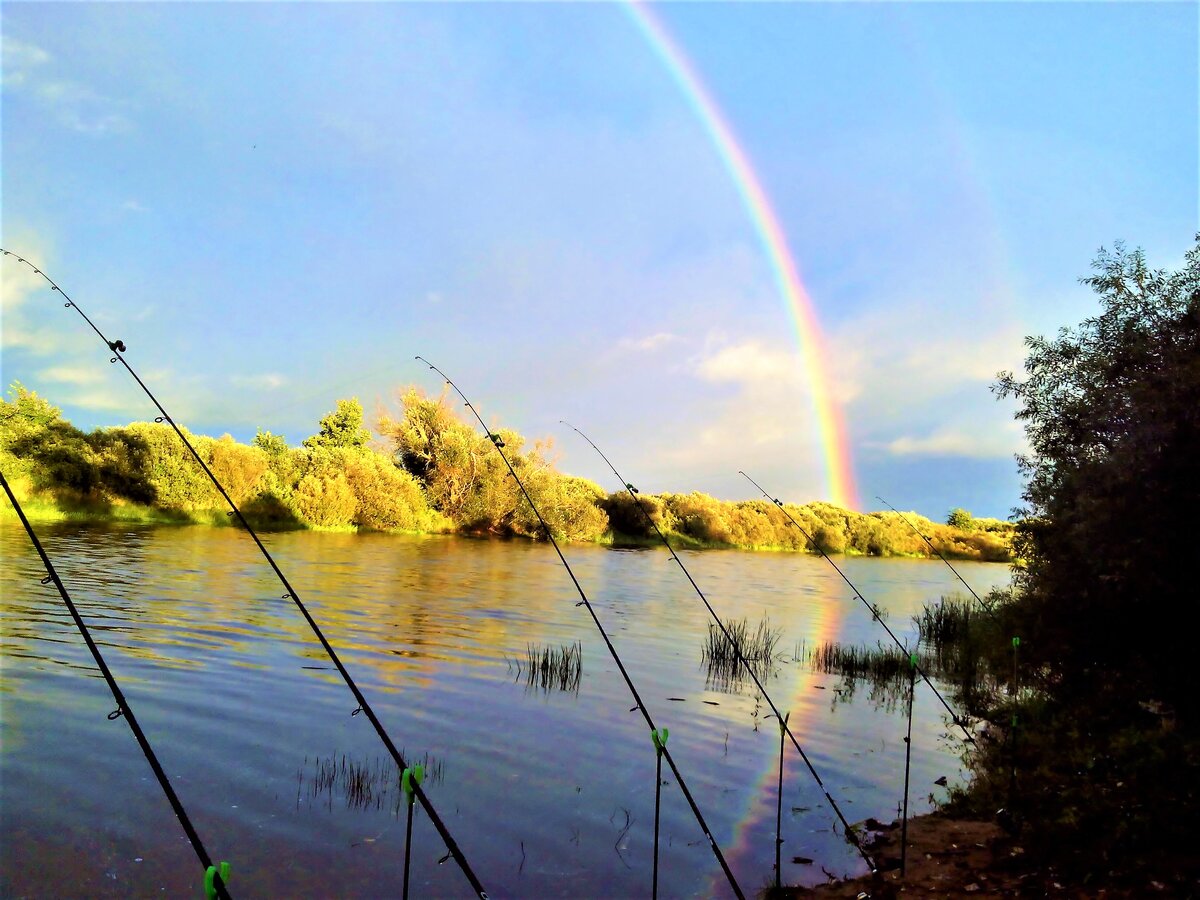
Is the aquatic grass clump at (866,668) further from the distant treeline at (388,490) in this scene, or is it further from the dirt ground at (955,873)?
the dirt ground at (955,873)

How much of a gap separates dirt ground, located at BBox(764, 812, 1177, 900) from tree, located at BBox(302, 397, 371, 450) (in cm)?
6106

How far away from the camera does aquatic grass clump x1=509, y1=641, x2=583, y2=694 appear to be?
12.4m

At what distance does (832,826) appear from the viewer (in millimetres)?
7566

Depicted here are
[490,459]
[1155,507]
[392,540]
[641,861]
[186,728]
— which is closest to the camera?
[641,861]

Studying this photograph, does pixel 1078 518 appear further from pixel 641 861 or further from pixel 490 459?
pixel 490 459

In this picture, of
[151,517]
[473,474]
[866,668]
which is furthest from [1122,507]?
[473,474]

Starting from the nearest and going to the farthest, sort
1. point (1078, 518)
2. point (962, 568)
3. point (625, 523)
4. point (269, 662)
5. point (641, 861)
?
point (641, 861) → point (1078, 518) → point (269, 662) → point (962, 568) → point (625, 523)

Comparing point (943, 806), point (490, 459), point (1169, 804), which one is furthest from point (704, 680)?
point (490, 459)

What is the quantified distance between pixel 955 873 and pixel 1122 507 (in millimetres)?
4537

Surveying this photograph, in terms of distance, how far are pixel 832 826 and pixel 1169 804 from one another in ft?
9.65

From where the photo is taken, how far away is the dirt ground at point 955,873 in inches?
222

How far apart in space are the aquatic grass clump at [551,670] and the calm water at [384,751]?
27 centimetres

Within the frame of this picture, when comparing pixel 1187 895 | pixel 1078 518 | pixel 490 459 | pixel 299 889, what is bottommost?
pixel 299 889

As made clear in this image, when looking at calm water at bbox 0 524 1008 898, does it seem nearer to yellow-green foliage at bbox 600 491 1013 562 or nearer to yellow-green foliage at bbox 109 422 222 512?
yellow-green foliage at bbox 109 422 222 512
